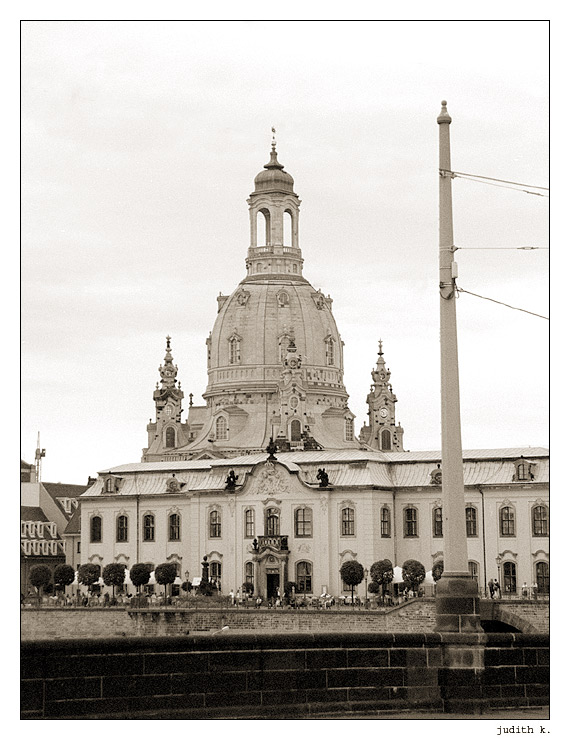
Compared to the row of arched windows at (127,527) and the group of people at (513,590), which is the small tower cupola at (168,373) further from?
the group of people at (513,590)

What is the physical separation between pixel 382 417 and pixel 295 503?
123 ft

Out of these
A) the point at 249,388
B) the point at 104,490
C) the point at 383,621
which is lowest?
the point at 383,621

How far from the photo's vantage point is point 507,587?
84938 mm

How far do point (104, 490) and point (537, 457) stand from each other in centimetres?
2774

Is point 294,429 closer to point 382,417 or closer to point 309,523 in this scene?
point 382,417

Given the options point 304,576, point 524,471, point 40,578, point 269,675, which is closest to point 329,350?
point 40,578

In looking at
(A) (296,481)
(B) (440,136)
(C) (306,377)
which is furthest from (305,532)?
(B) (440,136)

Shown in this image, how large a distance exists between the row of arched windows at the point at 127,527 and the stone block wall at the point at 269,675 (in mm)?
72671

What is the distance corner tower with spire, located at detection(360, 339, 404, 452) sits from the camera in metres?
127

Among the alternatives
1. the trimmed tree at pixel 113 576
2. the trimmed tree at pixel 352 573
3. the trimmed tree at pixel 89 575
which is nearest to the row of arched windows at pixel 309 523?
the trimmed tree at pixel 89 575

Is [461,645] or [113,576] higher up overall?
[461,645]

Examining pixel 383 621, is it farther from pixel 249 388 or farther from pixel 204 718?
pixel 204 718

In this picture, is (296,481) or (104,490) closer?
(296,481)

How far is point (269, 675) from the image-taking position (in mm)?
23125
